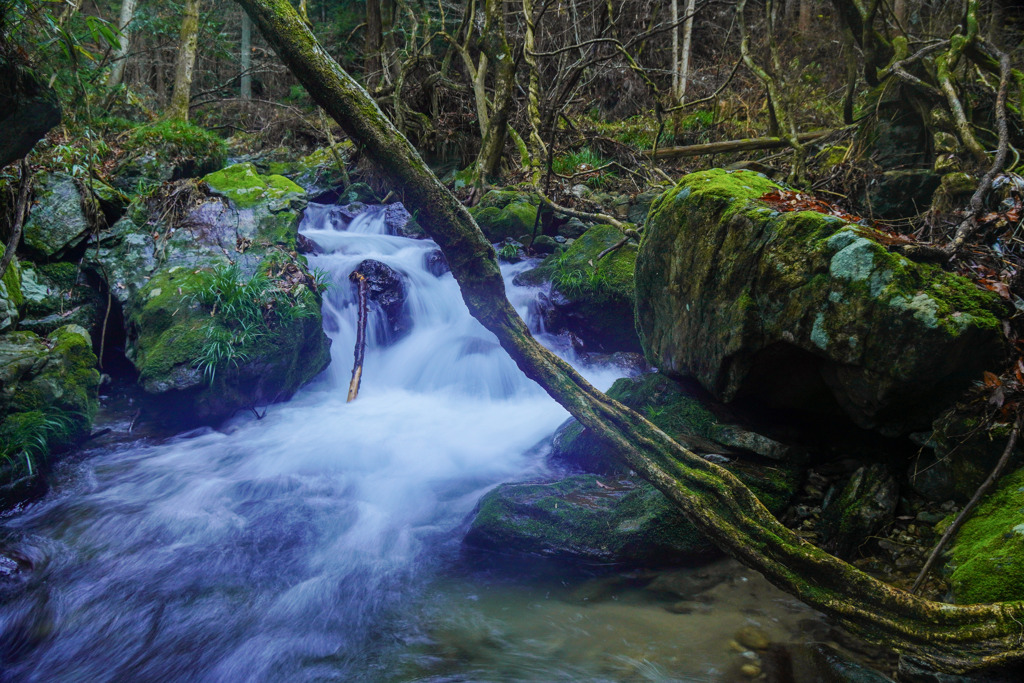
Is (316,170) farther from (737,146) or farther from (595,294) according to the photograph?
(737,146)

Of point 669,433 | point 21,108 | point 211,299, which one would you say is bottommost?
point 669,433

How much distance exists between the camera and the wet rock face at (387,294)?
7387 millimetres

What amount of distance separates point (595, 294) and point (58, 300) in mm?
5822

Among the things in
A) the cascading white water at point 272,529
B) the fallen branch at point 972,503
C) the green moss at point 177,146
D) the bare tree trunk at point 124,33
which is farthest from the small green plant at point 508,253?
the bare tree trunk at point 124,33

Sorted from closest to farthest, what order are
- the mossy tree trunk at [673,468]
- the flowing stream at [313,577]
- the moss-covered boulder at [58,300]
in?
1. the mossy tree trunk at [673,468]
2. the flowing stream at [313,577]
3. the moss-covered boulder at [58,300]

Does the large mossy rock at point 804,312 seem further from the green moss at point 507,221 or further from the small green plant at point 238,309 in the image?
the green moss at point 507,221

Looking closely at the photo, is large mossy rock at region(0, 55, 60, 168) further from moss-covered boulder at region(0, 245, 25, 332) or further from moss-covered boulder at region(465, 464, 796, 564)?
moss-covered boulder at region(465, 464, 796, 564)

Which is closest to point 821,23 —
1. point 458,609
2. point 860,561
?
point 860,561

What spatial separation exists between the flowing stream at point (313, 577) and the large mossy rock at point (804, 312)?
1.19 metres

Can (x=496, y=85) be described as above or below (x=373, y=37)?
below

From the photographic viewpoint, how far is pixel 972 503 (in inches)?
101

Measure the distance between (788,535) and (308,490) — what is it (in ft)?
11.8

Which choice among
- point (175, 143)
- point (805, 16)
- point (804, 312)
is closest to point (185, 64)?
point (175, 143)

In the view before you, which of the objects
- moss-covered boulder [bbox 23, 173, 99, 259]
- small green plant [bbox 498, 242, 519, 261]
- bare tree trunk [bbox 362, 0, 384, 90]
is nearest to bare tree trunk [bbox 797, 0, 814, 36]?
bare tree trunk [bbox 362, 0, 384, 90]
